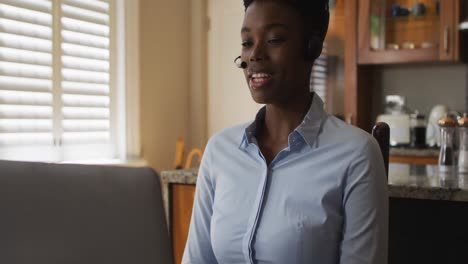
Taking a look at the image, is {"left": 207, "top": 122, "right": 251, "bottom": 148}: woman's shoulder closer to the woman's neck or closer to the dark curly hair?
the woman's neck

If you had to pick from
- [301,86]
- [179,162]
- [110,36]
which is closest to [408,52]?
[179,162]

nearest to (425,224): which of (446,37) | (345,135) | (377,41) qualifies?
(345,135)

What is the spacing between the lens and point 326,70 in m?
3.64

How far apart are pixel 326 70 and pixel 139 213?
10.3 ft

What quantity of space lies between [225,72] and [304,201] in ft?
9.26

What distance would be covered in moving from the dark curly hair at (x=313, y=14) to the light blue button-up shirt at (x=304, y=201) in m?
0.13

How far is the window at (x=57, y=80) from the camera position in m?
2.34

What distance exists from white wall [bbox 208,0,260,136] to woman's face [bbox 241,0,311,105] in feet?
8.55

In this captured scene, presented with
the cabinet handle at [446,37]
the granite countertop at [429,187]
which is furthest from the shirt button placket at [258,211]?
the cabinet handle at [446,37]

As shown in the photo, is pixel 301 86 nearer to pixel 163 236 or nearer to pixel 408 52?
pixel 163 236

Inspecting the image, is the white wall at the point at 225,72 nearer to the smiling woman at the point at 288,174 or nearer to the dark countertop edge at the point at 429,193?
the dark countertop edge at the point at 429,193

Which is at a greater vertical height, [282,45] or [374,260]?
[282,45]

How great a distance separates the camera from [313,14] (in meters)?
1.01

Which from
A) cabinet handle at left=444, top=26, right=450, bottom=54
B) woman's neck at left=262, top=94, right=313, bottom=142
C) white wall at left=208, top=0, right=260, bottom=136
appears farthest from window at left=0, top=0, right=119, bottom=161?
cabinet handle at left=444, top=26, right=450, bottom=54
